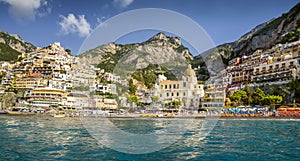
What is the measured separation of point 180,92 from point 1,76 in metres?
47.2

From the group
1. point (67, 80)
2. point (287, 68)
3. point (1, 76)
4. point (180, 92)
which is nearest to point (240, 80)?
point (287, 68)

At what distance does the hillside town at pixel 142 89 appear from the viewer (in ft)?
129

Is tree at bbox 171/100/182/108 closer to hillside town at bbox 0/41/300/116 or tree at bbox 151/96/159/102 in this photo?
hillside town at bbox 0/41/300/116

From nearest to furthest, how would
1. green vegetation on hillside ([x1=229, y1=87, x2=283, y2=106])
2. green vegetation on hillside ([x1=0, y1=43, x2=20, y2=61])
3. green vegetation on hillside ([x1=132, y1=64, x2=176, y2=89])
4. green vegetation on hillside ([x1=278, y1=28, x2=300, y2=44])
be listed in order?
1. green vegetation on hillside ([x1=132, y1=64, x2=176, y2=89])
2. green vegetation on hillside ([x1=229, y1=87, x2=283, y2=106])
3. green vegetation on hillside ([x1=278, y1=28, x2=300, y2=44])
4. green vegetation on hillside ([x1=0, y1=43, x2=20, y2=61])

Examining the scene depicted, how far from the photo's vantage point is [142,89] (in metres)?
32.7

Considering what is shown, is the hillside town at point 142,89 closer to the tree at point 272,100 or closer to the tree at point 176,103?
the tree at point 176,103

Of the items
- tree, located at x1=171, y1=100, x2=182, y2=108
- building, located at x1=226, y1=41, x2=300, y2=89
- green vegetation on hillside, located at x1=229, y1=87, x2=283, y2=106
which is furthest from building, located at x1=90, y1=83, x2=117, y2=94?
building, located at x1=226, y1=41, x2=300, y2=89

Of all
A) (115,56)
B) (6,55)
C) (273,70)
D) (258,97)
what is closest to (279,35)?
(273,70)

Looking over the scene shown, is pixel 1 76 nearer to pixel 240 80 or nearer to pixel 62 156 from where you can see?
pixel 240 80

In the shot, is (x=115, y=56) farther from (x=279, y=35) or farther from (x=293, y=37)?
(x=279, y=35)

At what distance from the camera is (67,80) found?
62.6 m

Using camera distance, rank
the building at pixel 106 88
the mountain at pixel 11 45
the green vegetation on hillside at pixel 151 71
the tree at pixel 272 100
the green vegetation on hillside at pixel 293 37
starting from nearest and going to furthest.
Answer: the green vegetation on hillside at pixel 151 71, the building at pixel 106 88, the tree at pixel 272 100, the green vegetation on hillside at pixel 293 37, the mountain at pixel 11 45

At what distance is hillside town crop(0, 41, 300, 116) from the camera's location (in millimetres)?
39406

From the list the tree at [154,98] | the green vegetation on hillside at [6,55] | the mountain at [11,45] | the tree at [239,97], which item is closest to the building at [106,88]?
the tree at [154,98]
